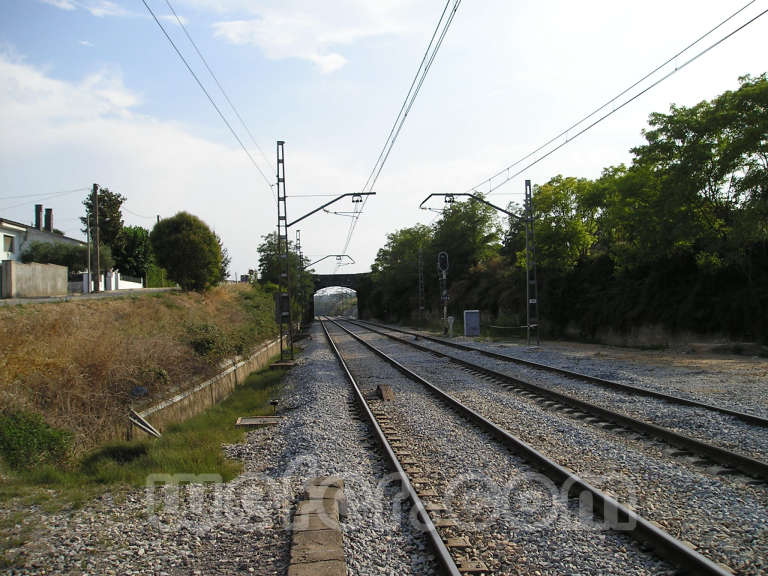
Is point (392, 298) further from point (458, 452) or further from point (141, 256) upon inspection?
point (458, 452)

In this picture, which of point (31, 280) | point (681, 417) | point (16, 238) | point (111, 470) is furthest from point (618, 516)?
point (16, 238)

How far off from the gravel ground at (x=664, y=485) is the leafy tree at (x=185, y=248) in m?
24.5

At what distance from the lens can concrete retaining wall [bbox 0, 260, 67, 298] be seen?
1001 inches

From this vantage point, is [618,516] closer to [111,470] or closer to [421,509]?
[421,509]

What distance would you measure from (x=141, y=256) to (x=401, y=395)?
5628 cm

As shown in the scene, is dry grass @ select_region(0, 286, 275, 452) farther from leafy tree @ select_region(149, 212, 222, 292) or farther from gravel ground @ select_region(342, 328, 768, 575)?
leafy tree @ select_region(149, 212, 222, 292)

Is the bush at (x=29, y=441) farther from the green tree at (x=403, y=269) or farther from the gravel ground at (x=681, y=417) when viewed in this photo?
the green tree at (x=403, y=269)

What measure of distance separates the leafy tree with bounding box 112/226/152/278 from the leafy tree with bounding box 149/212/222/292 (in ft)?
105

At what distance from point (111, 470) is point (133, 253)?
59.2m

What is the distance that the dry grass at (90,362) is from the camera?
8.78m

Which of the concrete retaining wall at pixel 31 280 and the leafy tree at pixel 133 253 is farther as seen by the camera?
the leafy tree at pixel 133 253

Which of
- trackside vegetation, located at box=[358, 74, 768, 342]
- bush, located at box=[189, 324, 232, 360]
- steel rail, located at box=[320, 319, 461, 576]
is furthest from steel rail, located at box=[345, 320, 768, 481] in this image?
trackside vegetation, located at box=[358, 74, 768, 342]

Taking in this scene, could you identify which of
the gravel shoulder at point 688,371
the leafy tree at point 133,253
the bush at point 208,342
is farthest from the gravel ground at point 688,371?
the leafy tree at point 133,253

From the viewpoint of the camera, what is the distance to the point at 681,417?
9.09m
